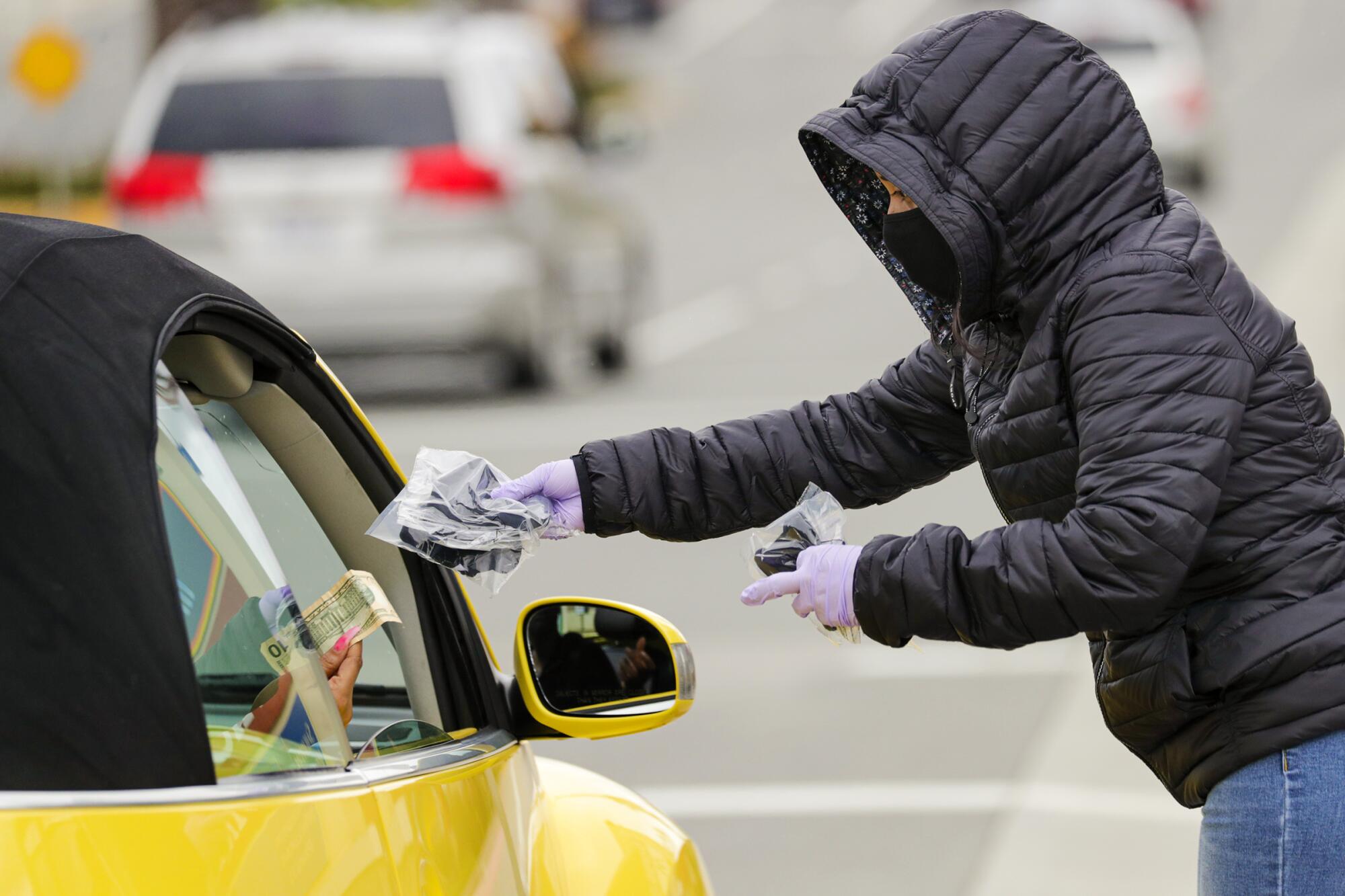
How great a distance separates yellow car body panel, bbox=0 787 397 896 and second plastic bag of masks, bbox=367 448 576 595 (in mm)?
620

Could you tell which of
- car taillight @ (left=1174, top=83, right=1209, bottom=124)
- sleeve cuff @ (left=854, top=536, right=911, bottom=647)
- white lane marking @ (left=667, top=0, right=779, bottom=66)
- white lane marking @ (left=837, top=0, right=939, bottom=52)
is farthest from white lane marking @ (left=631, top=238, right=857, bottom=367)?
white lane marking @ (left=667, top=0, right=779, bottom=66)

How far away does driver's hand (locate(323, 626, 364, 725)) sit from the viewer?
2229mm

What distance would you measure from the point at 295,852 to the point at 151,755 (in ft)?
0.55

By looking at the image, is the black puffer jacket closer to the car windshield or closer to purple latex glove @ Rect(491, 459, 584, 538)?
purple latex glove @ Rect(491, 459, 584, 538)

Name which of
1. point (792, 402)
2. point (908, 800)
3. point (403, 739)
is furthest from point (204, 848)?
point (792, 402)

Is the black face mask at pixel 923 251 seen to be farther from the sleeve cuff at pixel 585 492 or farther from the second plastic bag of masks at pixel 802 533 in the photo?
the sleeve cuff at pixel 585 492

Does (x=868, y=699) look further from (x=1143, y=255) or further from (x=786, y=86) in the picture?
(x=786, y=86)

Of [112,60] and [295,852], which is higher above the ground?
[112,60]

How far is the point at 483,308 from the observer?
1180cm

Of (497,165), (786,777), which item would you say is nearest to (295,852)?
(786,777)

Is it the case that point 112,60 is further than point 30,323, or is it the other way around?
point 112,60

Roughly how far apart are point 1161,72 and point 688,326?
731cm

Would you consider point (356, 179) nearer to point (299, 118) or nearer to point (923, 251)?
point (299, 118)

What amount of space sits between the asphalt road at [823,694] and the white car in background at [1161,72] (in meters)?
1.13
